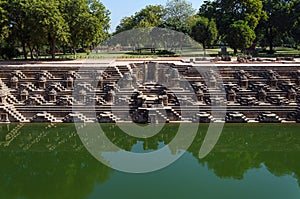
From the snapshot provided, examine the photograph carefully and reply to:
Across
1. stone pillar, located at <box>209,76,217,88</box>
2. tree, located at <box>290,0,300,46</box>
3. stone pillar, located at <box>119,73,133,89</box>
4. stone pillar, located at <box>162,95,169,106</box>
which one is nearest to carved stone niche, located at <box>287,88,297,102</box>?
stone pillar, located at <box>209,76,217,88</box>

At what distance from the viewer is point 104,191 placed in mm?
10781

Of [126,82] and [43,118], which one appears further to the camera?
[126,82]

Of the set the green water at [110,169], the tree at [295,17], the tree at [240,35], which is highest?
the tree at [295,17]

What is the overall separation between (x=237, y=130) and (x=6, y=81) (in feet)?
44.2

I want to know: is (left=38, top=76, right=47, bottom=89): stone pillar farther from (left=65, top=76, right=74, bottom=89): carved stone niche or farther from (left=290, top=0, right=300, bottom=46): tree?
(left=290, top=0, right=300, bottom=46): tree

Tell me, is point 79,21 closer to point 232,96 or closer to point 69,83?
point 69,83

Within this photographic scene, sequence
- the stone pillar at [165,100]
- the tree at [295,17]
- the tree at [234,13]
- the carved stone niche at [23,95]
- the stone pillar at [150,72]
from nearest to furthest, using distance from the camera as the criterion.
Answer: the stone pillar at [165,100] → the carved stone niche at [23,95] → the stone pillar at [150,72] → the tree at [234,13] → the tree at [295,17]

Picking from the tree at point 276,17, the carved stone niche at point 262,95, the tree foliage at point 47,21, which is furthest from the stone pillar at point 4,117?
the tree at point 276,17

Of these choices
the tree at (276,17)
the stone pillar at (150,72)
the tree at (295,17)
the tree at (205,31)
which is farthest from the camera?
the tree at (276,17)

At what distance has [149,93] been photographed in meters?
19.8

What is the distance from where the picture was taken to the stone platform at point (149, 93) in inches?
703

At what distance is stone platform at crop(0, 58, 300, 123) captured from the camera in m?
17.9

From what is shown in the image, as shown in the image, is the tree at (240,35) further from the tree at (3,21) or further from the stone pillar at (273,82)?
the tree at (3,21)

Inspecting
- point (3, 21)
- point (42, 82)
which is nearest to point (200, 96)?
point (42, 82)
